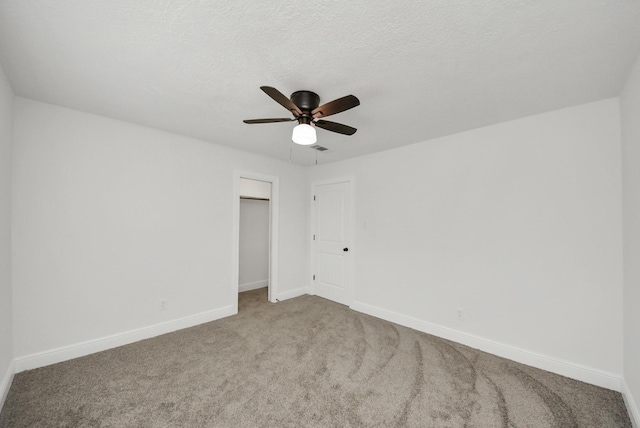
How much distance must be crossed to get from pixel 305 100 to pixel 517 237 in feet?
8.37

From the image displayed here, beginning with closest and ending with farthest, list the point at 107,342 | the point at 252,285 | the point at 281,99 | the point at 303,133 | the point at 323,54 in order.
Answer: the point at 323,54 < the point at 281,99 < the point at 303,133 < the point at 107,342 < the point at 252,285

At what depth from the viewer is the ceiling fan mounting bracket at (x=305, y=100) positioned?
2023 millimetres

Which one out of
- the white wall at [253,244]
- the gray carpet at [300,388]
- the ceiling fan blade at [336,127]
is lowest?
the gray carpet at [300,388]

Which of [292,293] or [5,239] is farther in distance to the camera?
[292,293]

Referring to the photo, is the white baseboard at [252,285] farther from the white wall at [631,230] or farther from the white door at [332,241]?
the white wall at [631,230]

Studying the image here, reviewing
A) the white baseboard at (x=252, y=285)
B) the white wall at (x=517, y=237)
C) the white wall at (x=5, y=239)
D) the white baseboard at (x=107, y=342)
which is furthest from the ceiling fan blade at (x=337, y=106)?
the white baseboard at (x=252, y=285)

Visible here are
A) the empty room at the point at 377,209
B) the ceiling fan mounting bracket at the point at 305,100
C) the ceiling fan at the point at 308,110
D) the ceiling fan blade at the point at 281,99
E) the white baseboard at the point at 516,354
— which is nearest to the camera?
the empty room at the point at 377,209

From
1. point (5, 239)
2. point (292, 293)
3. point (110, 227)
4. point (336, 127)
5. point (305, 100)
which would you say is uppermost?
point (305, 100)

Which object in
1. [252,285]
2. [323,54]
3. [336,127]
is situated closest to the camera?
[323,54]

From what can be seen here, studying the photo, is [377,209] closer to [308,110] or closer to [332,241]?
[332,241]

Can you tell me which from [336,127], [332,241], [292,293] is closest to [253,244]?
[292,293]

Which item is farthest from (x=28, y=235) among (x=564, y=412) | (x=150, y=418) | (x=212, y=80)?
(x=564, y=412)

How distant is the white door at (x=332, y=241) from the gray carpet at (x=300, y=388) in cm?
139

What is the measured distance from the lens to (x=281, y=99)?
5.88 ft
